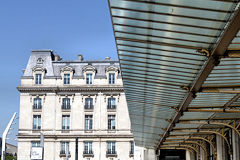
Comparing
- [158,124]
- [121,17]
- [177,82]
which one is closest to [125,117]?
[158,124]

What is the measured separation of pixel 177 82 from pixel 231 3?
5790mm

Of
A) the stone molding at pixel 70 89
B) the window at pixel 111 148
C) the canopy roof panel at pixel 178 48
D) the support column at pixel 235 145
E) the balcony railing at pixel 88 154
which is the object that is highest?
the stone molding at pixel 70 89

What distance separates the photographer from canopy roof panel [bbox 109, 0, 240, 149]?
7910 millimetres

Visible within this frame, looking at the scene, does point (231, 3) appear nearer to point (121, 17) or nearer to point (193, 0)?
point (193, 0)

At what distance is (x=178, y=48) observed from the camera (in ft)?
32.3

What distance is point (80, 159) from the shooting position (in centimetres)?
7125

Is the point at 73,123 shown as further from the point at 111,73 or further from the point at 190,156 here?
the point at 190,156

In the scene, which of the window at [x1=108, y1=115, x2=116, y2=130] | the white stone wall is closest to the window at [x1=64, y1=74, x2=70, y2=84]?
the white stone wall

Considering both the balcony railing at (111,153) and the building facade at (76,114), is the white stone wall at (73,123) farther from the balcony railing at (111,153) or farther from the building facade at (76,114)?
the balcony railing at (111,153)

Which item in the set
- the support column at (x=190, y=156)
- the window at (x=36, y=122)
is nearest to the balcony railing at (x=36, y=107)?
the window at (x=36, y=122)

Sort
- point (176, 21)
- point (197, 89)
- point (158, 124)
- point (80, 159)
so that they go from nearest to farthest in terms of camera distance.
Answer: point (176, 21), point (197, 89), point (158, 124), point (80, 159)

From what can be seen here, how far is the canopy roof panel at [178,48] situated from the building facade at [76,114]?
55660mm

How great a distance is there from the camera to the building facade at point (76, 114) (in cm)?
7131

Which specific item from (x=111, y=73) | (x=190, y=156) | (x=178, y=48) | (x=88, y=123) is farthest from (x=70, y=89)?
(x=178, y=48)
